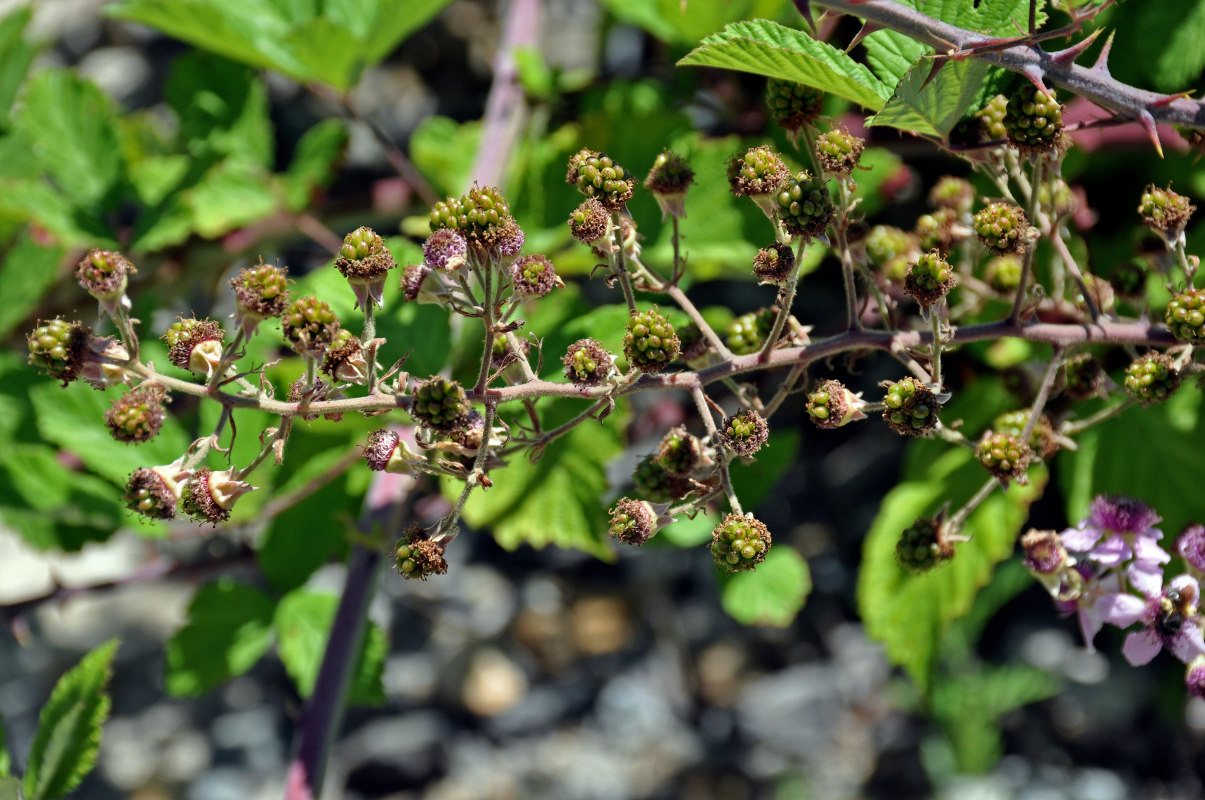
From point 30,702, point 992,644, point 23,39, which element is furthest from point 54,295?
point 992,644

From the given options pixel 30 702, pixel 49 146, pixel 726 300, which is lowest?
pixel 30 702

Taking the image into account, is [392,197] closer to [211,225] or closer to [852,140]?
[211,225]

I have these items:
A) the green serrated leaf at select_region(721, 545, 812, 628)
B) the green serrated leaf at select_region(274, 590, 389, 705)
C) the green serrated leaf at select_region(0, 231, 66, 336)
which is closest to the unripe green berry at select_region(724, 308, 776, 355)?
the green serrated leaf at select_region(721, 545, 812, 628)

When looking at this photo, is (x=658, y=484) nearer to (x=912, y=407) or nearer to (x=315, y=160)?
(x=912, y=407)

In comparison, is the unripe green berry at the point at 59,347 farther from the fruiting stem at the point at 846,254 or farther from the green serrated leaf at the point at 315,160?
the green serrated leaf at the point at 315,160

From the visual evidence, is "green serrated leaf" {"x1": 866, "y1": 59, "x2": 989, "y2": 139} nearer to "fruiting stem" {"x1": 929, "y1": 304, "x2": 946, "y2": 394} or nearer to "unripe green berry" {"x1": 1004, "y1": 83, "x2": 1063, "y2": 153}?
"unripe green berry" {"x1": 1004, "y1": 83, "x2": 1063, "y2": 153}

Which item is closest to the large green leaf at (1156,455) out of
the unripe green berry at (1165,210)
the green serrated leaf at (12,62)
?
the unripe green berry at (1165,210)
